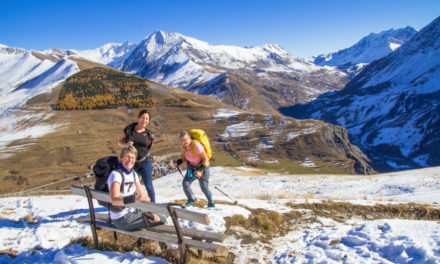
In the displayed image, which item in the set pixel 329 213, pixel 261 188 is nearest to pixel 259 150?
pixel 261 188

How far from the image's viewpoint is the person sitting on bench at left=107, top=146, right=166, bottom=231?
576cm

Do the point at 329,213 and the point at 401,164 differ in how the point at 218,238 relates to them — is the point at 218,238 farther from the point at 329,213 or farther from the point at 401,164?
the point at 401,164

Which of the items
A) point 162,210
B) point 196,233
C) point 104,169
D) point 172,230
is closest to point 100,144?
point 104,169

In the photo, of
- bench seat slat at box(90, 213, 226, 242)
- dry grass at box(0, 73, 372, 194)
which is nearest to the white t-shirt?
bench seat slat at box(90, 213, 226, 242)

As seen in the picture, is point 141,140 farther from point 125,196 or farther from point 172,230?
point 172,230

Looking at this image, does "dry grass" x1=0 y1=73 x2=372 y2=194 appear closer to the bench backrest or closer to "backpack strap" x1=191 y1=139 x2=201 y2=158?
"backpack strap" x1=191 y1=139 x2=201 y2=158

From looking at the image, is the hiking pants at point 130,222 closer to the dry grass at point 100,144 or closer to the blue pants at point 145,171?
the blue pants at point 145,171

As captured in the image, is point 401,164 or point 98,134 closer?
point 98,134

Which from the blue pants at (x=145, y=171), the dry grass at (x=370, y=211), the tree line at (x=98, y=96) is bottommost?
the dry grass at (x=370, y=211)

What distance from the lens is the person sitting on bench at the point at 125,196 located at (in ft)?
18.9

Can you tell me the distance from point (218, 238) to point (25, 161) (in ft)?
394

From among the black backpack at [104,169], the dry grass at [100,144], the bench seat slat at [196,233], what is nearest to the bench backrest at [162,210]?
the black backpack at [104,169]

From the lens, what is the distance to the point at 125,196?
6004 mm

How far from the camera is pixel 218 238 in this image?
5770mm
